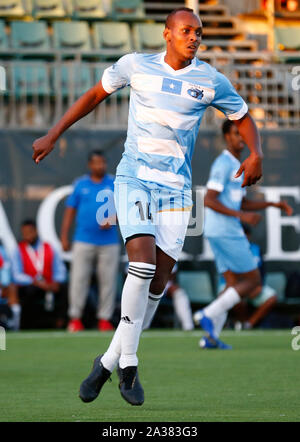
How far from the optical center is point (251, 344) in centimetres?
1196

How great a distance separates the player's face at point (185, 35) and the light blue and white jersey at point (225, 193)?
15.2 ft

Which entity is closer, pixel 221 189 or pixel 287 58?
pixel 221 189

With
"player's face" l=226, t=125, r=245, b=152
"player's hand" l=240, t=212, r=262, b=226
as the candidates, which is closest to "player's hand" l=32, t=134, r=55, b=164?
"player's hand" l=240, t=212, r=262, b=226

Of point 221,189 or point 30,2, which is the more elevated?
point 30,2

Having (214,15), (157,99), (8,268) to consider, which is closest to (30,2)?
(214,15)

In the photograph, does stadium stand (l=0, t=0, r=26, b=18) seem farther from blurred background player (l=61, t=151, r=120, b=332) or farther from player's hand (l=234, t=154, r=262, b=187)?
player's hand (l=234, t=154, r=262, b=187)

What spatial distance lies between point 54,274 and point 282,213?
138 inches

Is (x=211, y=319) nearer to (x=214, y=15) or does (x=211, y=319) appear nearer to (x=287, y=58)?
(x=287, y=58)

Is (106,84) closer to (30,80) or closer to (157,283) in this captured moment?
(157,283)

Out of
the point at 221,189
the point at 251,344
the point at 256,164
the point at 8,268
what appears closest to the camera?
the point at 256,164

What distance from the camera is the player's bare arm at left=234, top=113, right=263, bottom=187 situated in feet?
20.6

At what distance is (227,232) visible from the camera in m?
11.2

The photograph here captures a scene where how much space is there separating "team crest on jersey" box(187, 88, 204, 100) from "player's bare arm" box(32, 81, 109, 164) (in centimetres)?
54

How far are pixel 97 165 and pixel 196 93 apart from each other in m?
7.93
